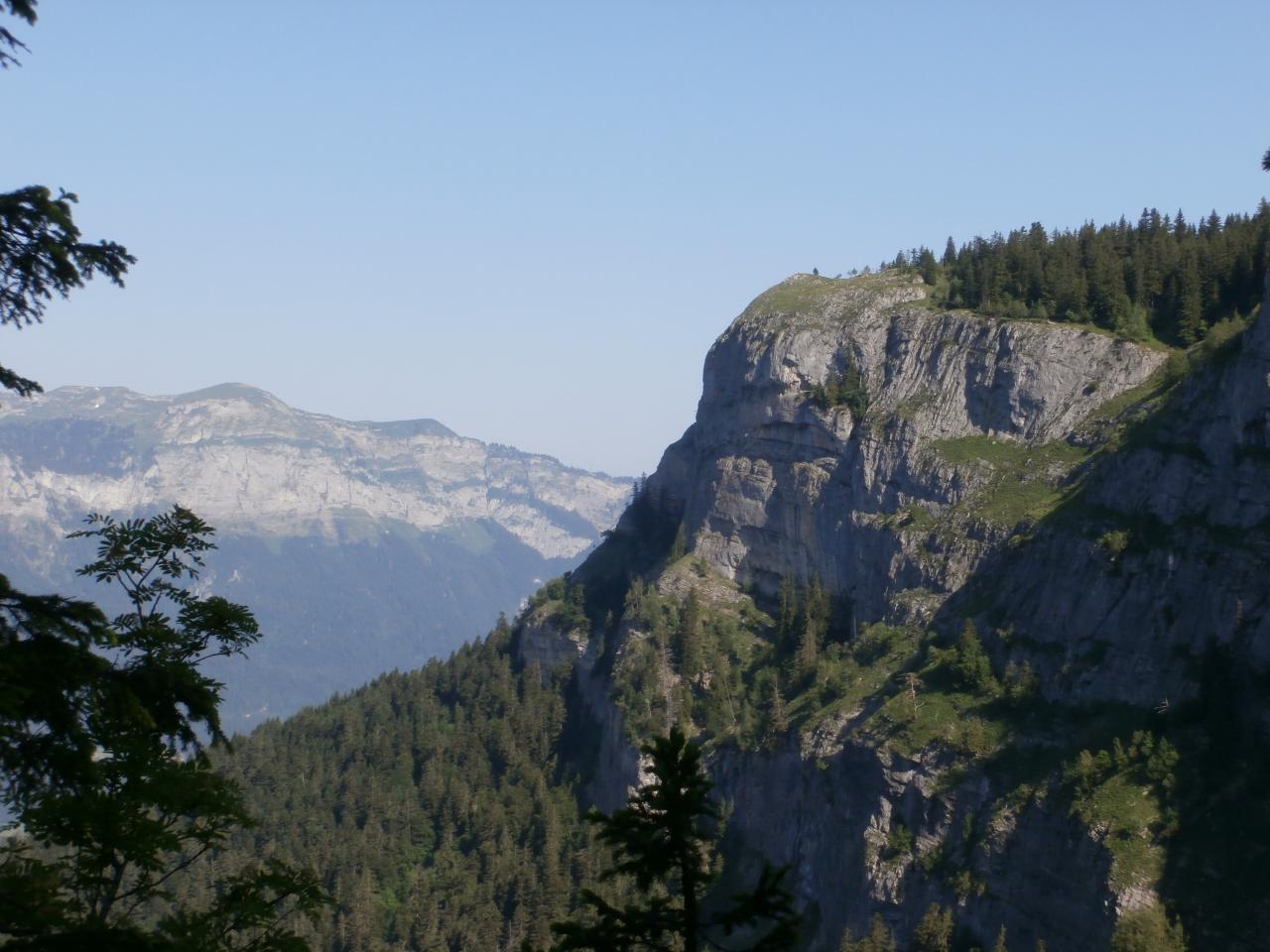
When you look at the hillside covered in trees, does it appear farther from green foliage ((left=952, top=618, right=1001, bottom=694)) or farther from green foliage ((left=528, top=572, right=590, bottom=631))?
green foliage ((left=528, top=572, right=590, bottom=631))

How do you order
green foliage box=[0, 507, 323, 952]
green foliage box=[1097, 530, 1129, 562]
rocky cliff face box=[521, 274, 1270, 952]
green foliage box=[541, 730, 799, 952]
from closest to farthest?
green foliage box=[0, 507, 323, 952]
green foliage box=[541, 730, 799, 952]
rocky cliff face box=[521, 274, 1270, 952]
green foliage box=[1097, 530, 1129, 562]

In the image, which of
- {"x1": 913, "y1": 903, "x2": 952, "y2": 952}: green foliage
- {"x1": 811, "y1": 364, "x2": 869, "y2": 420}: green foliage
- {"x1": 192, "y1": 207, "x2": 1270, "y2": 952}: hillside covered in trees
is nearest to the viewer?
{"x1": 192, "y1": 207, "x2": 1270, "y2": 952}: hillside covered in trees

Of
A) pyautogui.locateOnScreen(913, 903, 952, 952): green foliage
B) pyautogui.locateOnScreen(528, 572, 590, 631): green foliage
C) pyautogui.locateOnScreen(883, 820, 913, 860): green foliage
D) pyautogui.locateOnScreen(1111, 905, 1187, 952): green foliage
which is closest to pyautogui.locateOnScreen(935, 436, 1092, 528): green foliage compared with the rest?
pyautogui.locateOnScreen(883, 820, 913, 860): green foliage

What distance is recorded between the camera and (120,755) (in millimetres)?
18406

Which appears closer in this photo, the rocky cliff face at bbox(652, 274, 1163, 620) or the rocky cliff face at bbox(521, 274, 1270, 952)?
the rocky cliff face at bbox(521, 274, 1270, 952)

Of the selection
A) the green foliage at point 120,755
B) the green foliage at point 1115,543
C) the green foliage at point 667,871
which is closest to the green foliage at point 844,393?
the green foliage at point 1115,543

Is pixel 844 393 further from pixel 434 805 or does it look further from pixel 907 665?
pixel 434 805

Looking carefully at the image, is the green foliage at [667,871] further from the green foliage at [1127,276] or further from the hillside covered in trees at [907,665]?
the green foliage at [1127,276]

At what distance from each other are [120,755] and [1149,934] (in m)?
62.9

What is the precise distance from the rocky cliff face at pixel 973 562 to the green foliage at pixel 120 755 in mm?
61227

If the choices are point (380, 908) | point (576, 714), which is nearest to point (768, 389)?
point (576, 714)

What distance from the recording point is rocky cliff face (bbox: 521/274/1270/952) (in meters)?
80.6

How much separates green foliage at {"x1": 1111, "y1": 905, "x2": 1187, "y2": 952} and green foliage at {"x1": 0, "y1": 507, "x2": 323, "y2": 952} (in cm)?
5783

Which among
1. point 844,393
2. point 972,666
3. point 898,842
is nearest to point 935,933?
point 898,842
